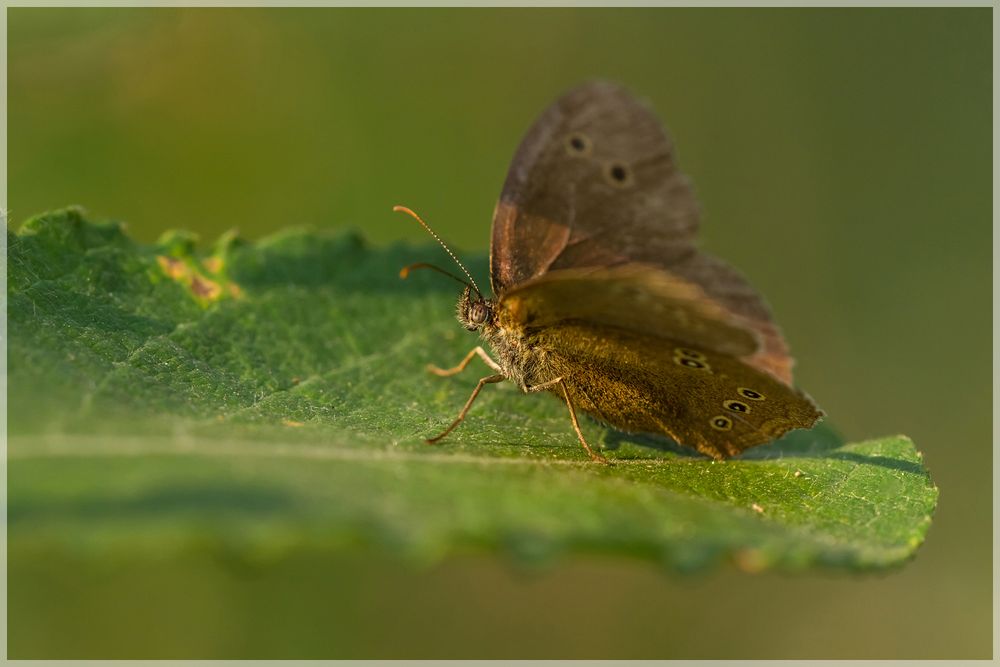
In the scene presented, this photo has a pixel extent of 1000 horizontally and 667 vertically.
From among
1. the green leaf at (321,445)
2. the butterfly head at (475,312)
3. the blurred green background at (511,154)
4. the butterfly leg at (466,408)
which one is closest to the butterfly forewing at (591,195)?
the butterfly head at (475,312)

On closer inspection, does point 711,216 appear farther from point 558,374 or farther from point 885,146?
point 558,374

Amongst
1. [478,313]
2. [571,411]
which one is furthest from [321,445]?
[478,313]

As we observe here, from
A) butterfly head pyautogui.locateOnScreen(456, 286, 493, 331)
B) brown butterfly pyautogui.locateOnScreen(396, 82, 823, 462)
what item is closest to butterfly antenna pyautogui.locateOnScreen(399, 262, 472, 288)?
brown butterfly pyautogui.locateOnScreen(396, 82, 823, 462)

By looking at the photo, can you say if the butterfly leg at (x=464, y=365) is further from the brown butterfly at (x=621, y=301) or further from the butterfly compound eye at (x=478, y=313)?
the butterfly compound eye at (x=478, y=313)

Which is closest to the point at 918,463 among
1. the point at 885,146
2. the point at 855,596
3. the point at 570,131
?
the point at 570,131

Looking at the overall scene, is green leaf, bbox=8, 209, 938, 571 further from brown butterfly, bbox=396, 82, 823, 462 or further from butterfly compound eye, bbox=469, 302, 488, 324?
butterfly compound eye, bbox=469, 302, 488, 324

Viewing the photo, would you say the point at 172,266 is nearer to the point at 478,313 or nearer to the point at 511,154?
the point at 478,313
